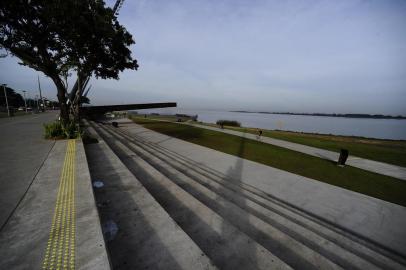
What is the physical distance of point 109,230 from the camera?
312 centimetres

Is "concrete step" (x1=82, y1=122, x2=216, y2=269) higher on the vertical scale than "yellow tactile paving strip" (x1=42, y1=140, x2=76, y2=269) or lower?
lower

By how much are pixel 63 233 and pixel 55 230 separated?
18 cm

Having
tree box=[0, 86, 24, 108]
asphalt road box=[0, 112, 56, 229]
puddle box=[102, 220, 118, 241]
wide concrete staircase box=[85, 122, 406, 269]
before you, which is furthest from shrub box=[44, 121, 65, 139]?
tree box=[0, 86, 24, 108]

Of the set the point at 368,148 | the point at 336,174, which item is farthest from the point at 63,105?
the point at 368,148

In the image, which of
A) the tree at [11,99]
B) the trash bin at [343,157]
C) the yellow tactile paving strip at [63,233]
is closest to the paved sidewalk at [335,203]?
the trash bin at [343,157]

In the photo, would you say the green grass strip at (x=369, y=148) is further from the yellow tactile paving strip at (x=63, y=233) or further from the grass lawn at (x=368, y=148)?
the yellow tactile paving strip at (x=63, y=233)

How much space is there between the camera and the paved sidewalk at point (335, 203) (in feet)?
14.9

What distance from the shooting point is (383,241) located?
418 centimetres

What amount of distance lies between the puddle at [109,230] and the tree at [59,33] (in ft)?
34.7

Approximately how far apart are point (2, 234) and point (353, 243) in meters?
6.46

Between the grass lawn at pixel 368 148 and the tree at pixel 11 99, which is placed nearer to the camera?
the grass lawn at pixel 368 148

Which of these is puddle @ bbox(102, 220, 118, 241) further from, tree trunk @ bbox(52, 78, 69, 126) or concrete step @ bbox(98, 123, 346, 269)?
tree trunk @ bbox(52, 78, 69, 126)

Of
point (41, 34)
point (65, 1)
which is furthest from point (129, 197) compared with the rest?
point (41, 34)

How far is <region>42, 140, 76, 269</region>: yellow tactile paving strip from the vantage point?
6.99 ft
